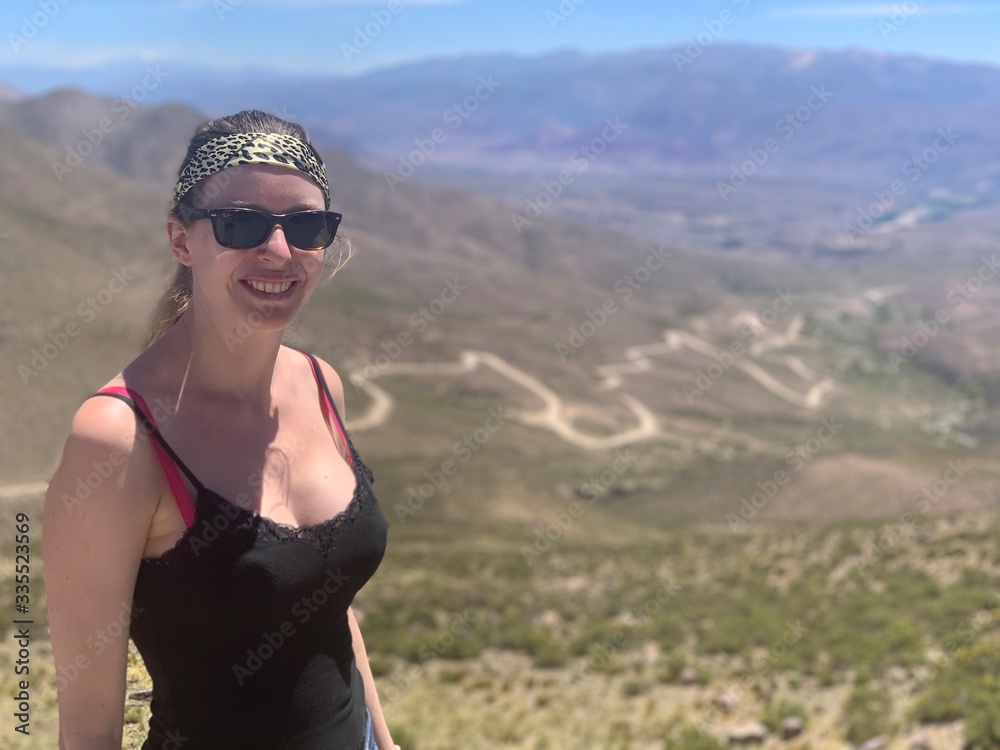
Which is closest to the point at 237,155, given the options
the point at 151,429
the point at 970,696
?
the point at 151,429

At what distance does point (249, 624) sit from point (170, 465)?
1.50 ft

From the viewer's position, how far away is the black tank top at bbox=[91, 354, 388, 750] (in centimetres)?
212

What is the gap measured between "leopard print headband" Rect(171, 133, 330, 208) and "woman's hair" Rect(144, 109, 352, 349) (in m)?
0.02

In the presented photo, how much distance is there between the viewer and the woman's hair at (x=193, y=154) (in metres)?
2.36

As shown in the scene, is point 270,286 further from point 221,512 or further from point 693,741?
point 693,741

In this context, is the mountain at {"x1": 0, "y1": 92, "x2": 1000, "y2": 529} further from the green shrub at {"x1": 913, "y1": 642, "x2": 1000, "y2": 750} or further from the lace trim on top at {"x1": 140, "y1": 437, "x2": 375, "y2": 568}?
the green shrub at {"x1": 913, "y1": 642, "x2": 1000, "y2": 750}

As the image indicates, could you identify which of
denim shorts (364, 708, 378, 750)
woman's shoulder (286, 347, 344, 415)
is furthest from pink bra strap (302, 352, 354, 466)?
denim shorts (364, 708, 378, 750)

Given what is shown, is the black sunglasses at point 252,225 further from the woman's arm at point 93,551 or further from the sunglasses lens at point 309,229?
the woman's arm at point 93,551

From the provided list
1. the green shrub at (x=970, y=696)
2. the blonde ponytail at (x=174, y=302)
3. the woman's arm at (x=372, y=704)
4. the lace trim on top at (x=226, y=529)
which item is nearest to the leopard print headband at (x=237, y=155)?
the blonde ponytail at (x=174, y=302)

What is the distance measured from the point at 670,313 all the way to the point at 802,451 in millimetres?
57817

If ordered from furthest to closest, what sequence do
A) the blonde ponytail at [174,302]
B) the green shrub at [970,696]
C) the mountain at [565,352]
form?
the mountain at [565,352] → the green shrub at [970,696] → the blonde ponytail at [174,302]

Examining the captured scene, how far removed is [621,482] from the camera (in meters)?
38.6

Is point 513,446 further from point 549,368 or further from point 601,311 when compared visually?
point 601,311

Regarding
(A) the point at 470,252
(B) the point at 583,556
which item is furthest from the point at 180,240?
(A) the point at 470,252
